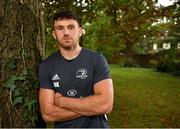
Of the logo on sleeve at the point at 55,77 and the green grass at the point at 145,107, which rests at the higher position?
the logo on sleeve at the point at 55,77

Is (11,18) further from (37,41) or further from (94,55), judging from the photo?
(94,55)

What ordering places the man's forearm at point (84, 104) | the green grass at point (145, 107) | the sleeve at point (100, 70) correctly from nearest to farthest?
the man's forearm at point (84, 104) < the sleeve at point (100, 70) < the green grass at point (145, 107)

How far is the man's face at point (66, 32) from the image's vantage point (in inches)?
153

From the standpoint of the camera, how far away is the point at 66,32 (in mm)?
3873

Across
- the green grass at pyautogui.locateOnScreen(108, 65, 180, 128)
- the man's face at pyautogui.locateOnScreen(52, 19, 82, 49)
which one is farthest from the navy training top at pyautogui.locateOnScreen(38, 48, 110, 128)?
the green grass at pyautogui.locateOnScreen(108, 65, 180, 128)

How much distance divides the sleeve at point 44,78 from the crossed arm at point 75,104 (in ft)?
0.15

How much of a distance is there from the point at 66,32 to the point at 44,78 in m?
0.51

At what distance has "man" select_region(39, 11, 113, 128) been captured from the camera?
3783mm

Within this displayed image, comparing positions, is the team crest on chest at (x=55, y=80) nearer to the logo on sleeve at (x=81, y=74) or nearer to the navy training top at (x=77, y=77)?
the navy training top at (x=77, y=77)

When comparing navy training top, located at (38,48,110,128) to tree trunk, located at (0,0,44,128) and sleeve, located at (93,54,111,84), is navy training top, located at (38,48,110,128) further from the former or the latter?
tree trunk, located at (0,0,44,128)

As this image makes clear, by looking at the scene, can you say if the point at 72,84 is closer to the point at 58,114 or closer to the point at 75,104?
the point at 75,104

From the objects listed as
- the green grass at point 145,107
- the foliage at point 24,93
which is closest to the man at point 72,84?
the foliage at point 24,93

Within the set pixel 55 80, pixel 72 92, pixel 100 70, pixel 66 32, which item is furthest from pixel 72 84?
pixel 66 32

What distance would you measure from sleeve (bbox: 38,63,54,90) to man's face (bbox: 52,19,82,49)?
30 centimetres
